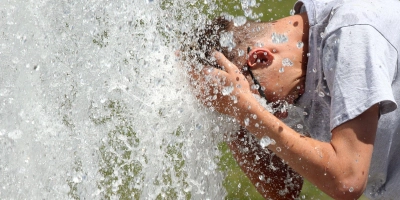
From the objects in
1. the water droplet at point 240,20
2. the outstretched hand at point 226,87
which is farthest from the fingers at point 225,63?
the water droplet at point 240,20

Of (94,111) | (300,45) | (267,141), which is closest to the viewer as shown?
(267,141)

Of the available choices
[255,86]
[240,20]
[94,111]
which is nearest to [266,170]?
[255,86]

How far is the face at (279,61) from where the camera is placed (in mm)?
1912

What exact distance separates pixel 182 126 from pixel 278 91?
47 centimetres

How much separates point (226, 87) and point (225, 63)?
10 cm

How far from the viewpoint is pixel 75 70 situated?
2.60 m

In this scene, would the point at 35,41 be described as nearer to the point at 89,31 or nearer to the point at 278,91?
the point at 89,31

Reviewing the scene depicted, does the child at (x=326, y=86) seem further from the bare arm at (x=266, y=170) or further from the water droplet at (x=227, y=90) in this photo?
the bare arm at (x=266, y=170)

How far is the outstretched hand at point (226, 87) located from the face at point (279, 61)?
0.07 m

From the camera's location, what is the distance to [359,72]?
1.67m

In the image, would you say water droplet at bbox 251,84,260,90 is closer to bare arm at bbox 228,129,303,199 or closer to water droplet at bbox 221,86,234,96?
water droplet at bbox 221,86,234,96

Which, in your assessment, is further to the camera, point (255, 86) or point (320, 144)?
point (255, 86)

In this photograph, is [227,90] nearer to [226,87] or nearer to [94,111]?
[226,87]

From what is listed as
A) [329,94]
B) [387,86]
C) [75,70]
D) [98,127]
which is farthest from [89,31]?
[387,86]
